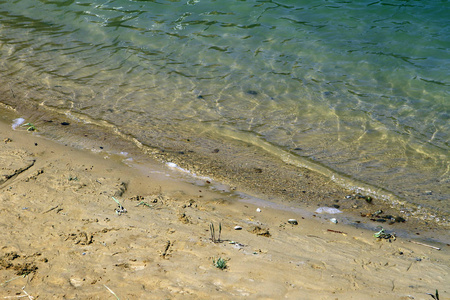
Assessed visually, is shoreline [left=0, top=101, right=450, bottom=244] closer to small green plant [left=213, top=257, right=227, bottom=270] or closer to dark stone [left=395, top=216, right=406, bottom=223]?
dark stone [left=395, top=216, right=406, bottom=223]

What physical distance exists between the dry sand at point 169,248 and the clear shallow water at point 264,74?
139 centimetres

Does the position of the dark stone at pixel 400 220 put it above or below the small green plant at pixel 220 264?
below

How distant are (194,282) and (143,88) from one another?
15.9ft

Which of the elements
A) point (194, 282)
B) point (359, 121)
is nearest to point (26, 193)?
point (194, 282)

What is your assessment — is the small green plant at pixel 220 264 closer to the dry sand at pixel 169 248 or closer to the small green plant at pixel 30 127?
the dry sand at pixel 169 248

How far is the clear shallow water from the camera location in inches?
225

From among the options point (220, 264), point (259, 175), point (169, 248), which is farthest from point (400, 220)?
point (169, 248)

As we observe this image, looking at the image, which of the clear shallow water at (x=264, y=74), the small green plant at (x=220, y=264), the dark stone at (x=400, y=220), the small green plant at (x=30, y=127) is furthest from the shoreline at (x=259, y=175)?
the small green plant at (x=220, y=264)

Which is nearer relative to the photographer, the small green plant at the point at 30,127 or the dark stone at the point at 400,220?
the dark stone at the point at 400,220

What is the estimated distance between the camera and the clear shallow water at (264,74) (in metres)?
5.71

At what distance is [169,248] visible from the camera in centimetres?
328

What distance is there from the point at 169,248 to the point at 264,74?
487 cm

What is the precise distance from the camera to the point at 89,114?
631cm

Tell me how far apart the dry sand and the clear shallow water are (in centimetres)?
139
